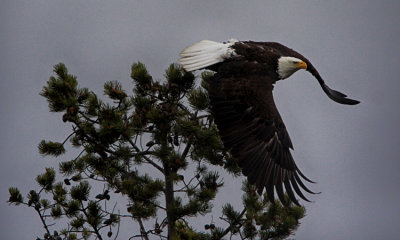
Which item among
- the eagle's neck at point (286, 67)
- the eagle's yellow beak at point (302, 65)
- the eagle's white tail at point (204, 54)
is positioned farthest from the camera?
the eagle's yellow beak at point (302, 65)

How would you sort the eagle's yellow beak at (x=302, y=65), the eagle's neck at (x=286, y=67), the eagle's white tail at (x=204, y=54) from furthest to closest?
the eagle's yellow beak at (x=302, y=65) → the eagle's neck at (x=286, y=67) → the eagle's white tail at (x=204, y=54)

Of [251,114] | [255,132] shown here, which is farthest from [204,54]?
[255,132]

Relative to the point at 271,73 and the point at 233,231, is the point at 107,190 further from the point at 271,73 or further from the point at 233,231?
the point at 271,73

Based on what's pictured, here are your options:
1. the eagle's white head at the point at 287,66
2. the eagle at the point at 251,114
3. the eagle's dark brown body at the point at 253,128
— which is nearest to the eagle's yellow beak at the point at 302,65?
the eagle's white head at the point at 287,66

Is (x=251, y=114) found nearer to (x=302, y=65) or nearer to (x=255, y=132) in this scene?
(x=255, y=132)

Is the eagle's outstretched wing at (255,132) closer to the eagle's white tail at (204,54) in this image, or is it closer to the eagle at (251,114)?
the eagle at (251,114)

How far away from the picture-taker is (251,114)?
3863mm

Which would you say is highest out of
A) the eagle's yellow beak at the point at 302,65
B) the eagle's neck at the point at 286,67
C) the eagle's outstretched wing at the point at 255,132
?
the eagle's yellow beak at the point at 302,65

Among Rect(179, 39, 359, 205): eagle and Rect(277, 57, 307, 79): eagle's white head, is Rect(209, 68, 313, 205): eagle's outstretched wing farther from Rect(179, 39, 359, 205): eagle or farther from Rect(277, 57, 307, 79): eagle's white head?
Rect(277, 57, 307, 79): eagle's white head

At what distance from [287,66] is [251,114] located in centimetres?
76

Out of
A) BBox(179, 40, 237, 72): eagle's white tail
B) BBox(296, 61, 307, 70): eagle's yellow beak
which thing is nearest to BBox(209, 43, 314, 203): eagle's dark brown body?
BBox(179, 40, 237, 72): eagle's white tail

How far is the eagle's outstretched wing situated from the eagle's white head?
44 centimetres

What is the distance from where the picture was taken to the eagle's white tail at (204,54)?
401 cm

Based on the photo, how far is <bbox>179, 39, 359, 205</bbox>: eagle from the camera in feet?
12.2
